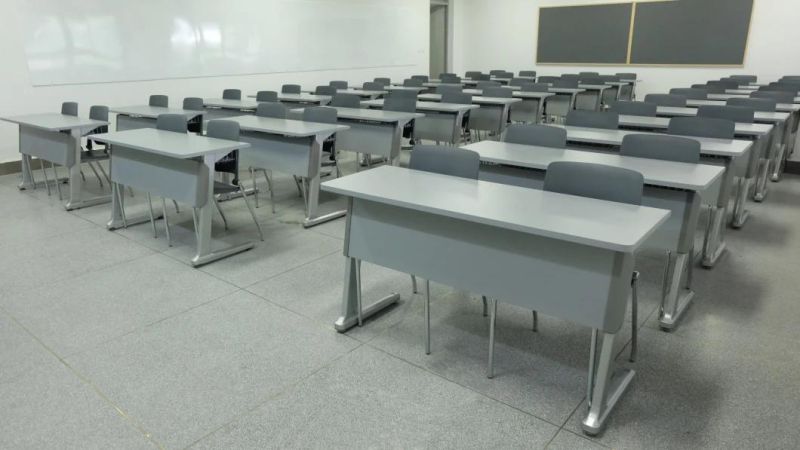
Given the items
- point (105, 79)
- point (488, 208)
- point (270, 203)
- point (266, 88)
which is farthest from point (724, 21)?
point (105, 79)

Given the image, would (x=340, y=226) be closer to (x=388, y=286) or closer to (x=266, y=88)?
(x=388, y=286)

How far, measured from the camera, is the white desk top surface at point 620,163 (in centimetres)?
266

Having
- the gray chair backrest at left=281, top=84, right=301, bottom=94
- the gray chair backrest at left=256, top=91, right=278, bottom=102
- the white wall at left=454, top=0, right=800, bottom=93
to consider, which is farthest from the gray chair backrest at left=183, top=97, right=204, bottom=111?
the white wall at left=454, top=0, right=800, bottom=93

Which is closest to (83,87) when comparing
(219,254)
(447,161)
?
(219,254)

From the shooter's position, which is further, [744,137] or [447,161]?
[744,137]

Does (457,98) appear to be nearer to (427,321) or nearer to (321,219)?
(321,219)

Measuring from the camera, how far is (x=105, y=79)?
22.6 ft

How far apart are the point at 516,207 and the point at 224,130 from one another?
2.71m

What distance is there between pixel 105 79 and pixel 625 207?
7.00 metres

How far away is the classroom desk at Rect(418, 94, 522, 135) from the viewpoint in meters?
6.26

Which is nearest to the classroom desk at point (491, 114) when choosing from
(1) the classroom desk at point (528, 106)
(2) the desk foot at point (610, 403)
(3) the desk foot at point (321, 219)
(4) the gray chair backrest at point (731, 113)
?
(1) the classroom desk at point (528, 106)

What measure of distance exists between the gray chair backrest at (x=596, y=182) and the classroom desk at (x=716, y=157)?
125 cm

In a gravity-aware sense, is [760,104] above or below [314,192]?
above

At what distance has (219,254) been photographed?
3814 mm
